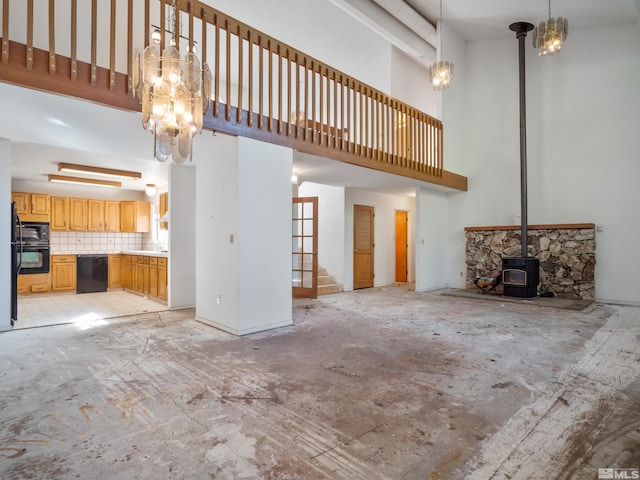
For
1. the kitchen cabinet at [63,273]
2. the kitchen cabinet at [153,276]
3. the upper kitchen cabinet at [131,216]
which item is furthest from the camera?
the upper kitchen cabinet at [131,216]

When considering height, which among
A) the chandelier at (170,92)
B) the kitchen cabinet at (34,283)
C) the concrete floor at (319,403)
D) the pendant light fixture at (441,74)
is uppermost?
the pendant light fixture at (441,74)

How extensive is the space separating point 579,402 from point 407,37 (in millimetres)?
7773

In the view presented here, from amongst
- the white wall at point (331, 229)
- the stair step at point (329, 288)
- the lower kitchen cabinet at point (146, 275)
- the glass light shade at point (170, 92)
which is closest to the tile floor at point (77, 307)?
the lower kitchen cabinet at point (146, 275)

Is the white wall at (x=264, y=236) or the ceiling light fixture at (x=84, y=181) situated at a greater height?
the ceiling light fixture at (x=84, y=181)

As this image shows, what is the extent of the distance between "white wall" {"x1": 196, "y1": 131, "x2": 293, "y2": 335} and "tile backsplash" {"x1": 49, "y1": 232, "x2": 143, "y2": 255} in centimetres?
572

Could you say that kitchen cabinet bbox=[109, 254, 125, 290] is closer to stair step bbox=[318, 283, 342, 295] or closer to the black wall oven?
the black wall oven

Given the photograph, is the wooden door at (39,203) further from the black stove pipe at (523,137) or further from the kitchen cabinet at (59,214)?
the black stove pipe at (523,137)

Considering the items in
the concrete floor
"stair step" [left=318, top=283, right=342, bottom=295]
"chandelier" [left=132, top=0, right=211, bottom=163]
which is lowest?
the concrete floor

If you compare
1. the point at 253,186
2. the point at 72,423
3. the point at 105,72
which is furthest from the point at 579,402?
the point at 105,72

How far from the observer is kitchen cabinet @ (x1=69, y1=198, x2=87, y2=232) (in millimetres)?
8516

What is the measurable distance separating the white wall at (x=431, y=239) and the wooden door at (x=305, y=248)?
251 cm

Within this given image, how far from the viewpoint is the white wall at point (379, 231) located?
827 centimetres

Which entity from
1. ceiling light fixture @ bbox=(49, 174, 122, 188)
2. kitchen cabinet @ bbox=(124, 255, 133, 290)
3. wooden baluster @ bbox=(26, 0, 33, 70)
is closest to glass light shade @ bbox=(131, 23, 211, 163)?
wooden baluster @ bbox=(26, 0, 33, 70)

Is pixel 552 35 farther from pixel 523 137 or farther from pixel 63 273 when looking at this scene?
pixel 63 273
